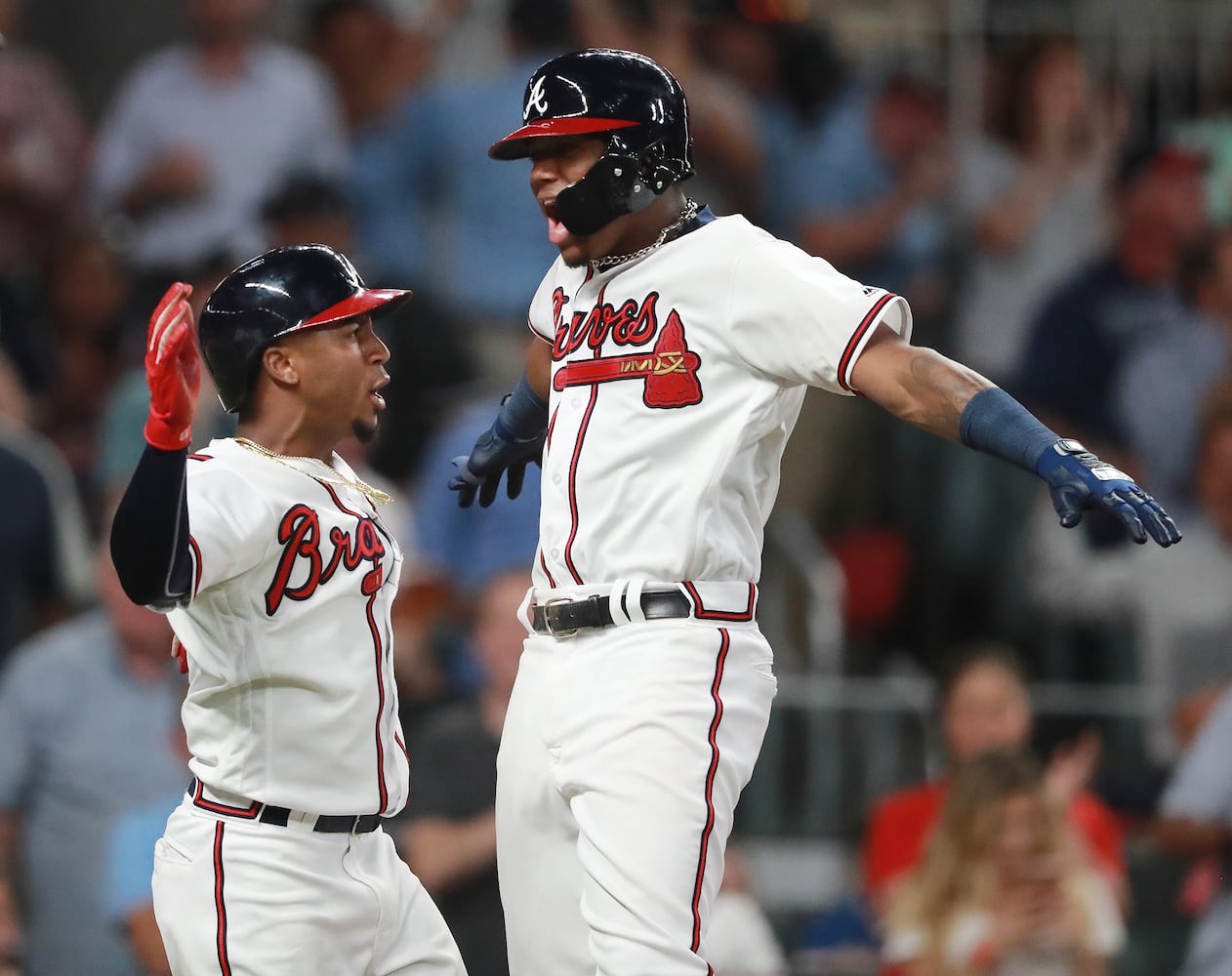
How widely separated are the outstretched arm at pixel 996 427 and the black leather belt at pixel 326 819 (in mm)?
1126

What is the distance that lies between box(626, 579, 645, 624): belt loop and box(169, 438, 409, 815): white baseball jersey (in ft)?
1.55

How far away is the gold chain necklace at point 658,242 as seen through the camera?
3543 millimetres

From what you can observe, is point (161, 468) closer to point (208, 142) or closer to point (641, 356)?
point (641, 356)

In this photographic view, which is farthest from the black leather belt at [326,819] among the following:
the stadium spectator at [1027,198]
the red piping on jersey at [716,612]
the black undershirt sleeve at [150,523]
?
the stadium spectator at [1027,198]

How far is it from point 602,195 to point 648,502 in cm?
52

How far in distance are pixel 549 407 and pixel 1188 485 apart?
485cm

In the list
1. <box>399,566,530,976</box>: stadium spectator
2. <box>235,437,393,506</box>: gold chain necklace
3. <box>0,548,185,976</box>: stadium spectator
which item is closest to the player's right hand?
<box>235,437,393,506</box>: gold chain necklace

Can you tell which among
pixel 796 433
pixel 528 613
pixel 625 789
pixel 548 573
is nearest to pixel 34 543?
pixel 796 433

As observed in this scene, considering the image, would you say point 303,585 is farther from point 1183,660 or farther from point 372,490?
point 1183,660

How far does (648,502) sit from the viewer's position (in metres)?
3.41

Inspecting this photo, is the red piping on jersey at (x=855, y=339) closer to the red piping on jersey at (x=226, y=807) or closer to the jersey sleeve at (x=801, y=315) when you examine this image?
the jersey sleeve at (x=801, y=315)

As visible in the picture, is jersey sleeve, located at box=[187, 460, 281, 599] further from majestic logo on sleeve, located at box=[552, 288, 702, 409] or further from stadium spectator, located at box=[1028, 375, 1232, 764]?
stadium spectator, located at box=[1028, 375, 1232, 764]

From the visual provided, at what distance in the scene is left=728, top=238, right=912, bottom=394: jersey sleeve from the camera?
328cm

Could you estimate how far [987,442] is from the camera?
10.1 ft
